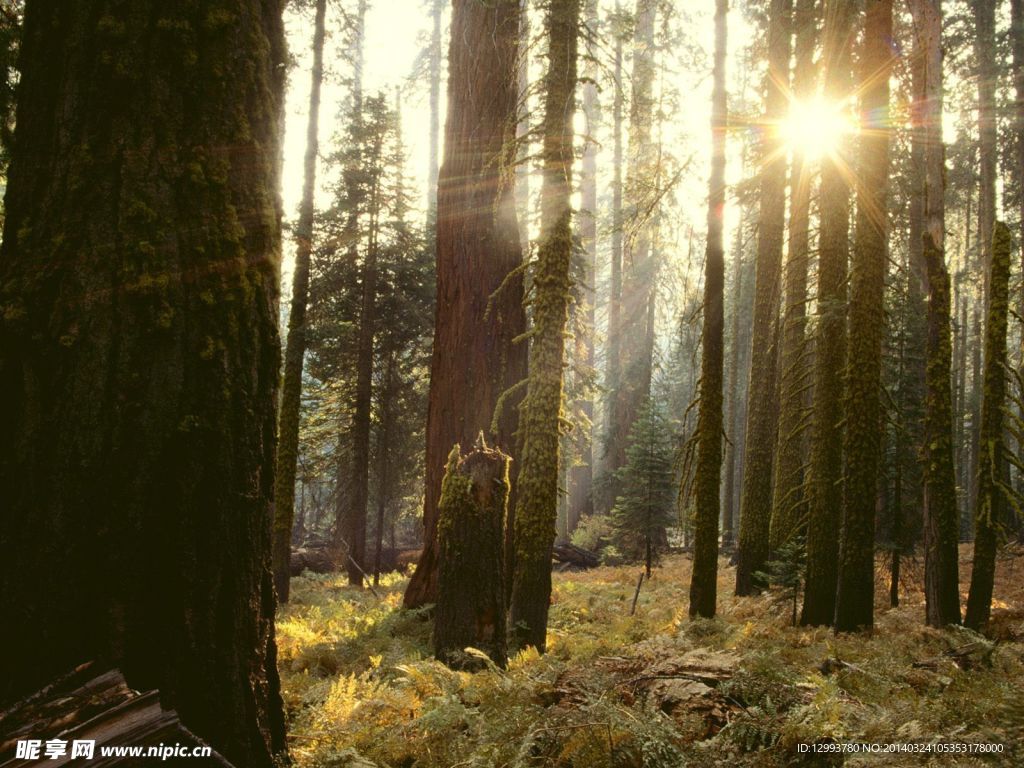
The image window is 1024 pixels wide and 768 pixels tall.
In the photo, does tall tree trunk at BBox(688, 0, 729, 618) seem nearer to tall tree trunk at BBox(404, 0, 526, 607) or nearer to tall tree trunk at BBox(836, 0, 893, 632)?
tall tree trunk at BBox(836, 0, 893, 632)

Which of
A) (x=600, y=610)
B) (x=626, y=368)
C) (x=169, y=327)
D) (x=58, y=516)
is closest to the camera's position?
(x=58, y=516)

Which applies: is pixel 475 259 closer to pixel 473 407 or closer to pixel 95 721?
pixel 473 407

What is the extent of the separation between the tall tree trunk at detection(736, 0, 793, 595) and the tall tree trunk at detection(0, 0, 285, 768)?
10.9 metres

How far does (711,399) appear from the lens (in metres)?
9.46

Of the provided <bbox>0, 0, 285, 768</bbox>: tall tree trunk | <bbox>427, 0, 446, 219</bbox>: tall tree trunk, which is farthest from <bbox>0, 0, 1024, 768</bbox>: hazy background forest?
<bbox>427, 0, 446, 219</bbox>: tall tree trunk

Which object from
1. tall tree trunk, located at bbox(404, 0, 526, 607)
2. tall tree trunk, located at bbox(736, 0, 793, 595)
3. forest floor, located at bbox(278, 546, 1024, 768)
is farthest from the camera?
tall tree trunk, located at bbox(736, 0, 793, 595)

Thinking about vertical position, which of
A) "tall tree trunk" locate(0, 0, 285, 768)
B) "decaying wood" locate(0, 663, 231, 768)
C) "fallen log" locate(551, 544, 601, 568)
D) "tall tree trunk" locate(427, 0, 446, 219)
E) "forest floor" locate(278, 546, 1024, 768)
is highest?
"tall tree trunk" locate(427, 0, 446, 219)

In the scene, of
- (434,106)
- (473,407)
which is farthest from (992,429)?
(434,106)

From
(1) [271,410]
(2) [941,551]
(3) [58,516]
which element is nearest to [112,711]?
(3) [58,516]

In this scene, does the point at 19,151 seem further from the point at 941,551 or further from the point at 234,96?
the point at 941,551

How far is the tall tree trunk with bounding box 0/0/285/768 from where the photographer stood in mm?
2121

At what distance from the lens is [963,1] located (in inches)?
827

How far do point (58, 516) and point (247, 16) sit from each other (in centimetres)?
212

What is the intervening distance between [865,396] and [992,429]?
1.59 metres
